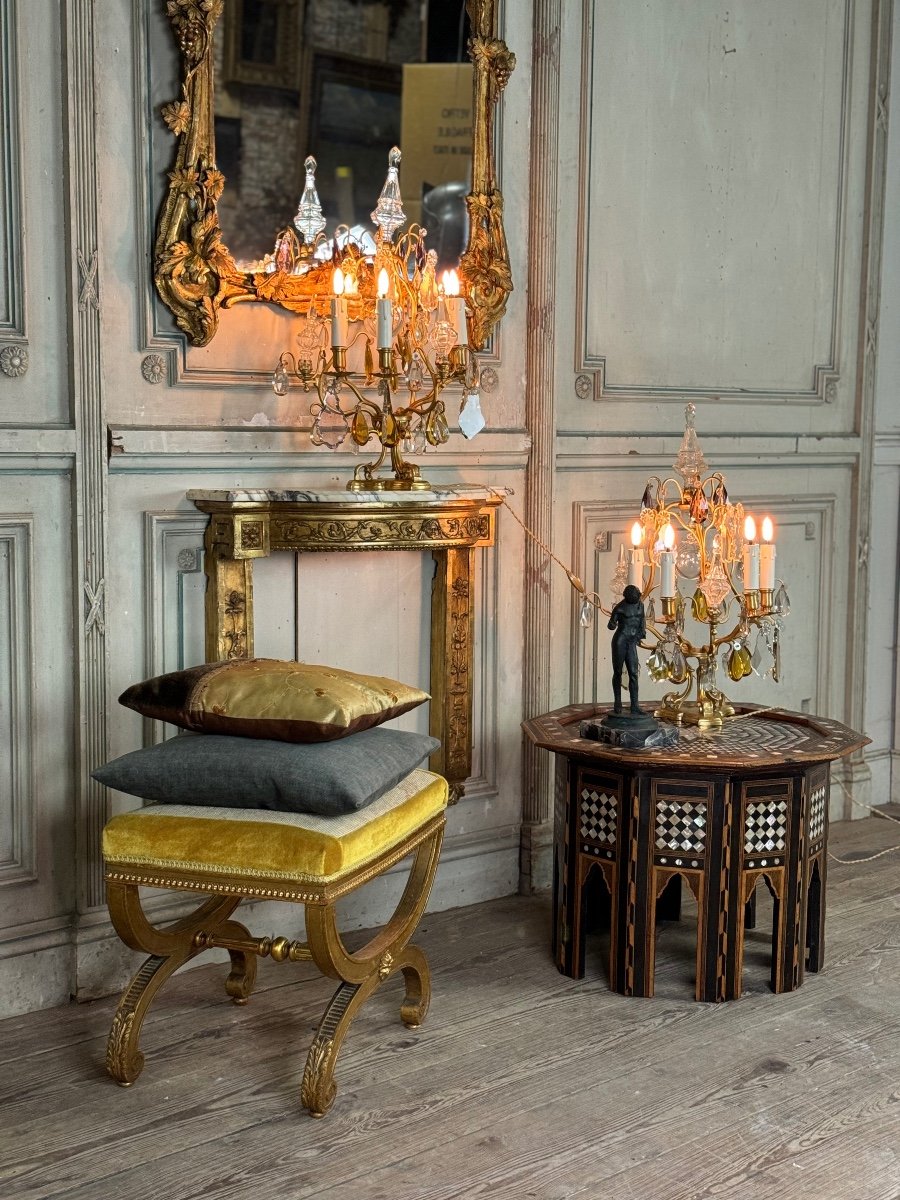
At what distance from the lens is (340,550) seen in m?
2.97

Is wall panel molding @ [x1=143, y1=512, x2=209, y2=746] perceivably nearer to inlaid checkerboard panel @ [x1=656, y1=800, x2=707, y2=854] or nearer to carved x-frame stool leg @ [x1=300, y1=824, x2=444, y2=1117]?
carved x-frame stool leg @ [x1=300, y1=824, x2=444, y2=1117]

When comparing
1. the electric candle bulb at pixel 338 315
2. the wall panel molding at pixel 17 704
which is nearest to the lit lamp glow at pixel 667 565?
the electric candle bulb at pixel 338 315

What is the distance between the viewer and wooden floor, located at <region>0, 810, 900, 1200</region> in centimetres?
215

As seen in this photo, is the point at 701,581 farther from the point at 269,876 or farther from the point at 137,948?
the point at 137,948

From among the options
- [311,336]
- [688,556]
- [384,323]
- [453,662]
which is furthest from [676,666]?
[311,336]

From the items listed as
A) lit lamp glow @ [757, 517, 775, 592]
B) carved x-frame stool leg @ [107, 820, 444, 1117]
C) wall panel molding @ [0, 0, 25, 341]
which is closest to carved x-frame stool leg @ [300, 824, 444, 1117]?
carved x-frame stool leg @ [107, 820, 444, 1117]

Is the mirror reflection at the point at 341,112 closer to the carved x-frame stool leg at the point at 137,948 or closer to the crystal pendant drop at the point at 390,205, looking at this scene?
the crystal pendant drop at the point at 390,205

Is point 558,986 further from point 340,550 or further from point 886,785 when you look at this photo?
point 886,785

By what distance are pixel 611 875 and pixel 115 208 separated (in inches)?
69.2

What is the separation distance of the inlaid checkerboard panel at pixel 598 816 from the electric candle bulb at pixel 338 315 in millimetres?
1117

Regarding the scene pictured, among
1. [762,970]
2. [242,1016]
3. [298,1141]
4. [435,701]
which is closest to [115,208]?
[435,701]

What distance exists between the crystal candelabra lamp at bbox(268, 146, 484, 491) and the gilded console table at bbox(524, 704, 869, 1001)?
80cm

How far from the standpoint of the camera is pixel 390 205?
10.1ft

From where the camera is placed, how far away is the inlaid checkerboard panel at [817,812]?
2898mm
